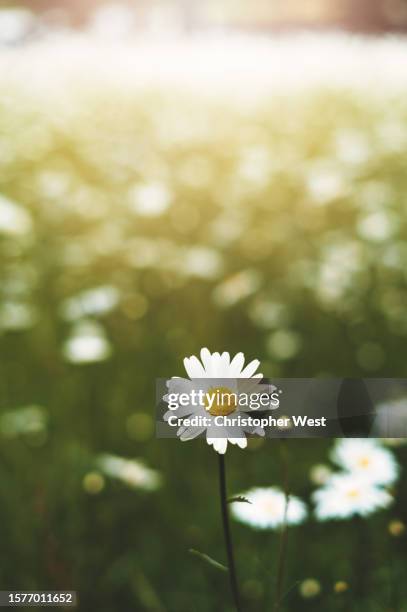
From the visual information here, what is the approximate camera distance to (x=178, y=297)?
117cm

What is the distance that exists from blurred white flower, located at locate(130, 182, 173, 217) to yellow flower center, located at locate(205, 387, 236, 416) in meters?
0.95

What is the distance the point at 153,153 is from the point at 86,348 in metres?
0.97

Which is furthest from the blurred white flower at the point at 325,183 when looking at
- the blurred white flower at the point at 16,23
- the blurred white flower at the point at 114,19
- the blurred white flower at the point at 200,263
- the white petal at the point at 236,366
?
the white petal at the point at 236,366

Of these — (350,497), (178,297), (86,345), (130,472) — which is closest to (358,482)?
(350,497)

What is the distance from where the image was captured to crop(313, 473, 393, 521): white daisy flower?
0.45 metres

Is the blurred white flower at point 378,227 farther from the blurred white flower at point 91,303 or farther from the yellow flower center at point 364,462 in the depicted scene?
the yellow flower center at point 364,462

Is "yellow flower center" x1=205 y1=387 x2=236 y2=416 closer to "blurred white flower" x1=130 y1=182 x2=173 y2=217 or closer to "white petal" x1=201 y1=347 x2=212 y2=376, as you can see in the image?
"white petal" x1=201 y1=347 x2=212 y2=376

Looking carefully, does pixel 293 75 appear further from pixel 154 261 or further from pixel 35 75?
pixel 154 261

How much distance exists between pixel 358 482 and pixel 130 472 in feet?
1.02

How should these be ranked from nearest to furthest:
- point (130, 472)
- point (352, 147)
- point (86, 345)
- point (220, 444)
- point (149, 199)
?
point (220, 444), point (130, 472), point (86, 345), point (149, 199), point (352, 147)

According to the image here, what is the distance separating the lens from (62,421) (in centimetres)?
90

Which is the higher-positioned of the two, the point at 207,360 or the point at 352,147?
the point at 352,147

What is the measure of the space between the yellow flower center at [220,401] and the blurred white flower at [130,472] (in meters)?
0.40

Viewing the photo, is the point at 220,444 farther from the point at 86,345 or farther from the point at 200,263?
Result: the point at 200,263
